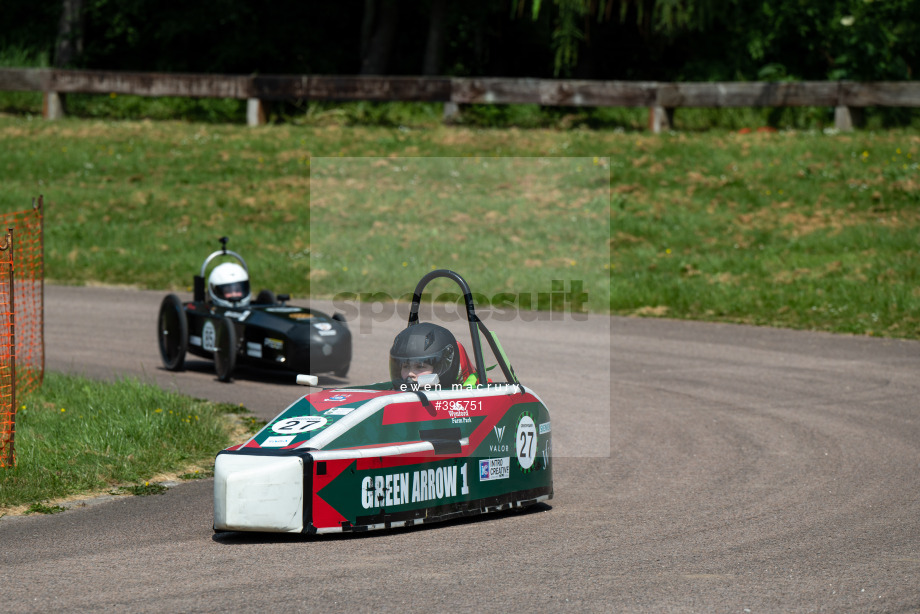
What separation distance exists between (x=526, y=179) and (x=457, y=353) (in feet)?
51.4

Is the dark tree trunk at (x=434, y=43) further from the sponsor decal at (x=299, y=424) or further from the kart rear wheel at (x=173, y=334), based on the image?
the sponsor decal at (x=299, y=424)

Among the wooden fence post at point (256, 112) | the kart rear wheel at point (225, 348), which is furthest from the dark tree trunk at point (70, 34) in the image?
the kart rear wheel at point (225, 348)

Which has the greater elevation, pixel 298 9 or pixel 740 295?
pixel 298 9

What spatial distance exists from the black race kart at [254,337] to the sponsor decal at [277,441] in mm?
4927

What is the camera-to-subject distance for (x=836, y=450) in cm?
945

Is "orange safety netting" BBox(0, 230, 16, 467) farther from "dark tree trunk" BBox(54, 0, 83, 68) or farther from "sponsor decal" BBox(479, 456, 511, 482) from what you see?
"dark tree trunk" BBox(54, 0, 83, 68)

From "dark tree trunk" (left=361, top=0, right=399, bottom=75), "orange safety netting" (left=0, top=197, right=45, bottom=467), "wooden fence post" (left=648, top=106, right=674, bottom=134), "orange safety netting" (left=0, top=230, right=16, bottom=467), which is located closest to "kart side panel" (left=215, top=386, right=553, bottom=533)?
"orange safety netting" (left=0, top=230, right=16, bottom=467)

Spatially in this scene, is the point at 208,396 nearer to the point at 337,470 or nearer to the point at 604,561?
the point at 337,470

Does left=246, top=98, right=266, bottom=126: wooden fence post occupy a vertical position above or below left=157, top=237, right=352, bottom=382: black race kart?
above

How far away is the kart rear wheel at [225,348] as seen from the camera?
40.1ft

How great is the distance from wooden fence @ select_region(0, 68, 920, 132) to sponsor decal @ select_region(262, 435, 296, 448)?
19.3 m

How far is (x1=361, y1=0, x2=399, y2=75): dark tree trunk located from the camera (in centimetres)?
3084

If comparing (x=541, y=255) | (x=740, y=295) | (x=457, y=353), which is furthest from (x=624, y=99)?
(x=457, y=353)

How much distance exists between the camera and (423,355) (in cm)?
755
